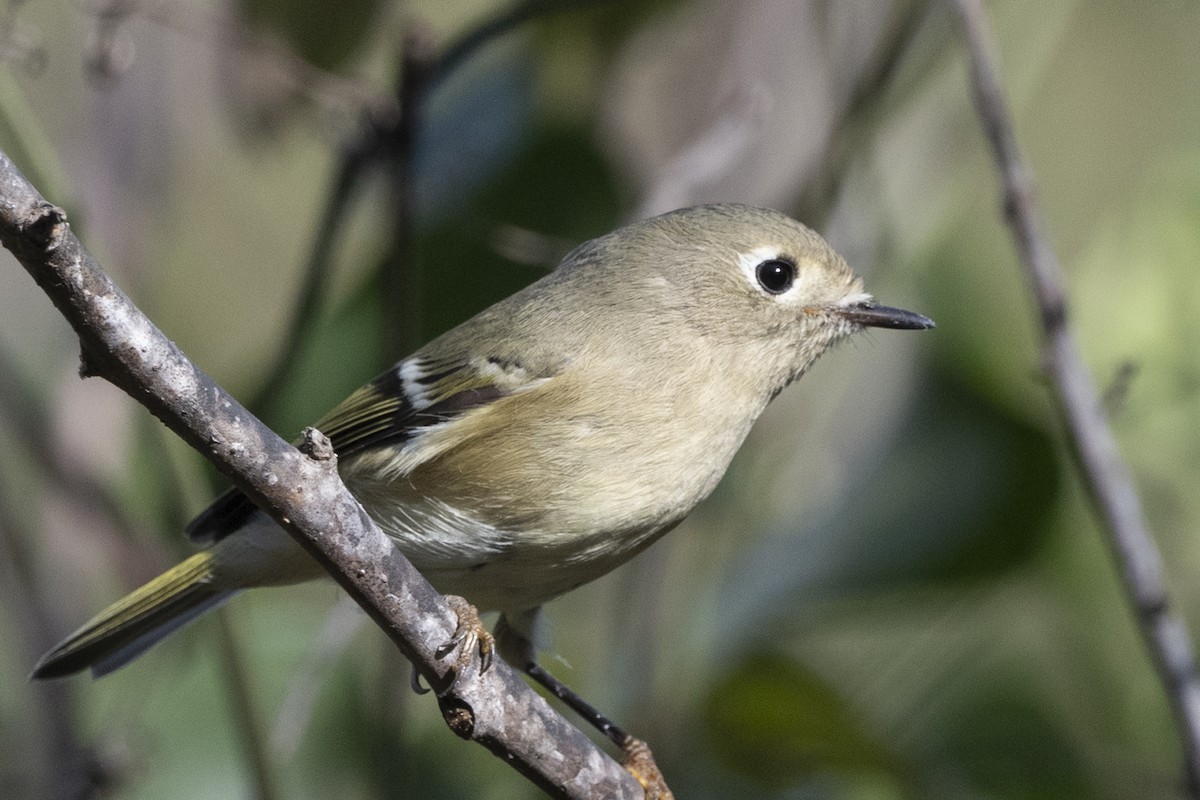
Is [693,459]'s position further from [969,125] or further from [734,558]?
[969,125]

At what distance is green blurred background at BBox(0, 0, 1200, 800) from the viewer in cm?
246

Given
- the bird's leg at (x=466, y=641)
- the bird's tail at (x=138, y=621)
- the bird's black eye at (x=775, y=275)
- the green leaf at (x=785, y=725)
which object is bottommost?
the green leaf at (x=785, y=725)

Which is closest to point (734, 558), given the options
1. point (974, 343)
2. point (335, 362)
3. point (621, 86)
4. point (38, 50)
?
point (974, 343)

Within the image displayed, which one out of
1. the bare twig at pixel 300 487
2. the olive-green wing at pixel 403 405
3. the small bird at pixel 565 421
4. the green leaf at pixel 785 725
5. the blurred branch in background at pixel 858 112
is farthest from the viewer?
the blurred branch in background at pixel 858 112

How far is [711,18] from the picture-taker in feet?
11.9

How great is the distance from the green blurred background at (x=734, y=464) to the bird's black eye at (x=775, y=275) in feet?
1.91

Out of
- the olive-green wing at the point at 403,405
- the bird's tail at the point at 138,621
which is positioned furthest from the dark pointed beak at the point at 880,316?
the bird's tail at the point at 138,621

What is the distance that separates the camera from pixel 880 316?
86.8 inches

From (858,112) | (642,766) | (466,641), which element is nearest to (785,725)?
(642,766)

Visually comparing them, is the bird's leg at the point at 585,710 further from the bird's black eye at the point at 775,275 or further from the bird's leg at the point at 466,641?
the bird's black eye at the point at 775,275

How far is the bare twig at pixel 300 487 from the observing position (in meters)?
1.23

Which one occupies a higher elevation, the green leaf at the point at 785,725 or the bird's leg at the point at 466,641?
the bird's leg at the point at 466,641

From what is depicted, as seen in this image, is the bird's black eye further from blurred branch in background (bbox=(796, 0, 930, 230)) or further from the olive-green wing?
blurred branch in background (bbox=(796, 0, 930, 230))

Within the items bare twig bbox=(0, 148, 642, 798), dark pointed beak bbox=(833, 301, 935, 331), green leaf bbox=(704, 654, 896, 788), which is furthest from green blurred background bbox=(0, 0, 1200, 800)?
bare twig bbox=(0, 148, 642, 798)
